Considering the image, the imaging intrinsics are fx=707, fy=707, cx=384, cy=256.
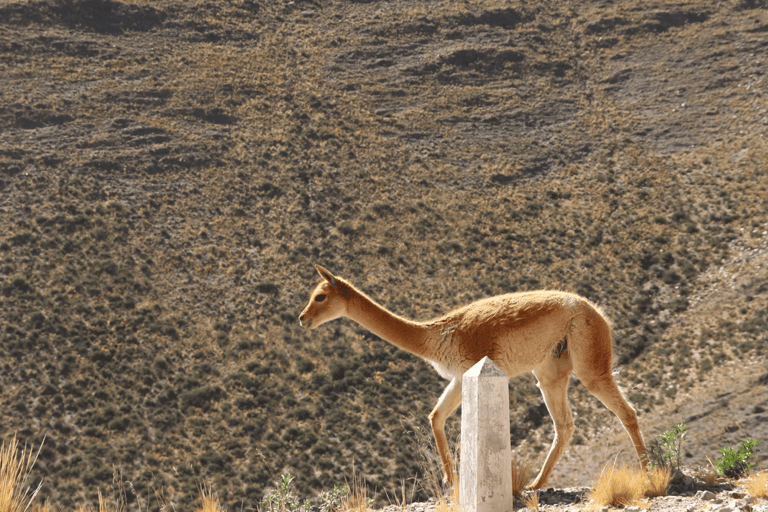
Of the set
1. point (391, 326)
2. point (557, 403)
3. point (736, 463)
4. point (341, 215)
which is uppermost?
point (391, 326)

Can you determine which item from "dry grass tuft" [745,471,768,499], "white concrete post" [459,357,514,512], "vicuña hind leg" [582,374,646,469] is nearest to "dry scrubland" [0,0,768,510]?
"vicuña hind leg" [582,374,646,469]

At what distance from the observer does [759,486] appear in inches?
277

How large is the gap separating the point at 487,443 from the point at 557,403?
3.01 metres

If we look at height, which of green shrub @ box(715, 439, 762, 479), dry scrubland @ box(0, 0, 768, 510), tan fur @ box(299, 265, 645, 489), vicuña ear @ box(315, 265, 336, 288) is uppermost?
vicuña ear @ box(315, 265, 336, 288)

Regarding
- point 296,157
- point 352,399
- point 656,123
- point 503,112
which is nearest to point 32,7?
point 296,157

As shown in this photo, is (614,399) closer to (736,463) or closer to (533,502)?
(736,463)

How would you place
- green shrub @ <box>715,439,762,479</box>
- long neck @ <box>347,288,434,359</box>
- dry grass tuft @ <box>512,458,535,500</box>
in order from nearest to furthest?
dry grass tuft @ <box>512,458,535,500</box> < green shrub @ <box>715,439,762,479</box> < long neck @ <box>347,288,434,359</box>

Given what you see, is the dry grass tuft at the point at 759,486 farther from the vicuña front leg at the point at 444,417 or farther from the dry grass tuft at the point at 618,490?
the vicuña front leg at the point at 444,417

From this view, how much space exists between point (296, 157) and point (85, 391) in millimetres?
20863

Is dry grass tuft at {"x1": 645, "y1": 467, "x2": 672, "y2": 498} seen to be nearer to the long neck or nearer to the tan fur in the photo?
Result: the tan fur

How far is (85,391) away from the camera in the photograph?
29.0 m

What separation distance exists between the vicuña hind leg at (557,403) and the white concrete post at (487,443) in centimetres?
268

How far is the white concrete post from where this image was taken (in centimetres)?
571

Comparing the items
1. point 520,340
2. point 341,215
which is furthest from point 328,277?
point 341,215
